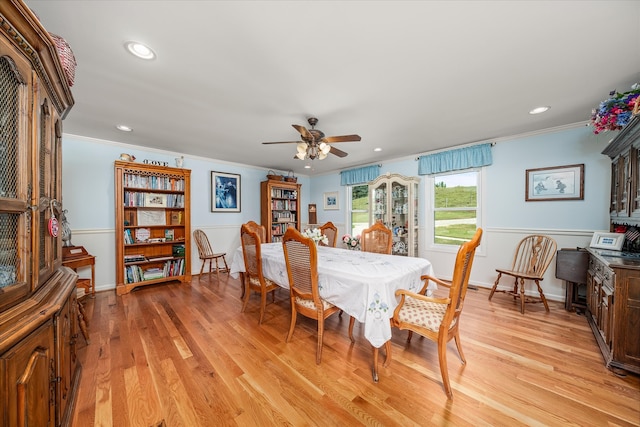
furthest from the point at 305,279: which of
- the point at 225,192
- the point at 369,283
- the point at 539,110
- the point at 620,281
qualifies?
the point at 225,192

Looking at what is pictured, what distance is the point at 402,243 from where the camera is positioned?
14.3ft

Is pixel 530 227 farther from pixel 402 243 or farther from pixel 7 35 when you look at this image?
pixel 7 35

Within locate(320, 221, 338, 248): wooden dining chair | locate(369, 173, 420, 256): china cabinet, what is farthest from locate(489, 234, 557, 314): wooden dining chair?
locate(320, 221, 338, 248): wooden dining chair

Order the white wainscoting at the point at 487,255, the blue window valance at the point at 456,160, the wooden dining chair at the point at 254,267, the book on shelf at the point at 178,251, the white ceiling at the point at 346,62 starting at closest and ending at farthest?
1. the white ceiling at the point at 346,62
2. the wooden dining chair at the point at 254,267
3. the white wainscoting at the point at 487,255
4. the blue window valance at the point at 456,160
5. the book on shelf at the point at 178,251

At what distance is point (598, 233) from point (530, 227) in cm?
77

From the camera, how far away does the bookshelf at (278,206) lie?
5.19 m

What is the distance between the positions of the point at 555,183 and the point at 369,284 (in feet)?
10.8

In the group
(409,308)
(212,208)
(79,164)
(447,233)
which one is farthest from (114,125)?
(447,233)

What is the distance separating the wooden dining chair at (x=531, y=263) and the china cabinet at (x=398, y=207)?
1424 millimetres

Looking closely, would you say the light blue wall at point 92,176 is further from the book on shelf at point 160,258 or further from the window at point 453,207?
the window at point 453,207

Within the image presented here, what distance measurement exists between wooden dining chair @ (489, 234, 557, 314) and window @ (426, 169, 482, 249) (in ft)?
2.18

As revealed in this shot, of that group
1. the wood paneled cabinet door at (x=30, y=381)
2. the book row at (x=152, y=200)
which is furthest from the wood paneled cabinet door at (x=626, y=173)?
the book row at (x=152, y=200)

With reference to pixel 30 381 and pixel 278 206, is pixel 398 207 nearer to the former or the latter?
pixel 278 206

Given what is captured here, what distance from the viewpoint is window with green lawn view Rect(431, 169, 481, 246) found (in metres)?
3.84
